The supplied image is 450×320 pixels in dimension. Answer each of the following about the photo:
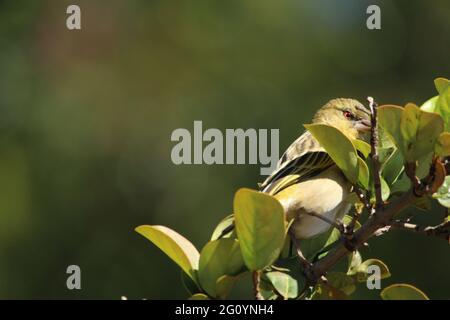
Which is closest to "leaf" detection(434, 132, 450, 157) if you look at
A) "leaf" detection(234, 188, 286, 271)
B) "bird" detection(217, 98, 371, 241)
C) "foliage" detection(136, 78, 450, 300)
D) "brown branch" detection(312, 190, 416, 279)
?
"foliage" detection(136, 78, 450, 300)

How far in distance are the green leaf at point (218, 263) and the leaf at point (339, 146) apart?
0.30 metres

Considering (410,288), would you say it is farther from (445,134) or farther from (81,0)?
(81,0)

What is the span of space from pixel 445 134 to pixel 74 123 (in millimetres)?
4416

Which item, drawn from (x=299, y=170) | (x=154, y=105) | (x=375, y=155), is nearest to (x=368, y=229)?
(x=375, y=155)

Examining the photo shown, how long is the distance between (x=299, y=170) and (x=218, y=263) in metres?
0.95

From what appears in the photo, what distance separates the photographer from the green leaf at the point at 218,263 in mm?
1953

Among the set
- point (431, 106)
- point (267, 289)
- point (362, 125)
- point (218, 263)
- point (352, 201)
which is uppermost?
point (431, 106)

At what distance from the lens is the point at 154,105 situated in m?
6.14

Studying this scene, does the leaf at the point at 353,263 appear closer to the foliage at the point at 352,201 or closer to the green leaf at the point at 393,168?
the foliage at the point at 352,201

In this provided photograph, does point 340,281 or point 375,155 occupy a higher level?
point 375,155

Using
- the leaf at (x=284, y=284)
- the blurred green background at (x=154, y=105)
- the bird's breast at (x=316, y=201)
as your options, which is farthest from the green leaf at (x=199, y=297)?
the blurred green background at (x=154, y=105)

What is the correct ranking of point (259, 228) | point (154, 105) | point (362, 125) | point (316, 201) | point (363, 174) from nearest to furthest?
1. point (259, 228)
2. point (363, 174)
3. point (316, 201)
4. point (362, 125)
5. point (154, 105)

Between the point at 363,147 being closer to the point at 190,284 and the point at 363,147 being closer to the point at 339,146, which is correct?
the point at 339,146

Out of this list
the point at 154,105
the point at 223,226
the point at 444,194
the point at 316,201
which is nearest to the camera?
the point at 444,194
